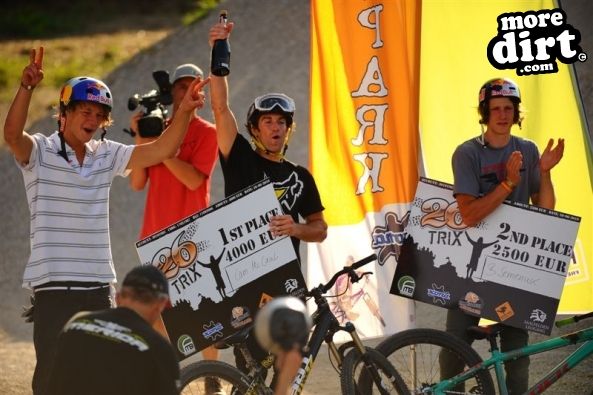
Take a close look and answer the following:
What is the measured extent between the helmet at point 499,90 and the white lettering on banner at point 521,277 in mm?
1010

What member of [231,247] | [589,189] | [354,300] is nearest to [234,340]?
[231,247]

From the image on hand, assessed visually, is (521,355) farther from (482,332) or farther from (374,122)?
(374,122)

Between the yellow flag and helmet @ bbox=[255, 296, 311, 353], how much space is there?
332 centimetres

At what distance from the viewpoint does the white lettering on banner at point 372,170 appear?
24.4ft

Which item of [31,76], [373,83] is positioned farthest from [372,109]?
[31,76]

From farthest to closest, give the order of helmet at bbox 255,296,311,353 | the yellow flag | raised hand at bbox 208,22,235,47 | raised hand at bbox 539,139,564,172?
1. the yellow flag
2. raised hand at bbox 539,139,564,172
3. raised hand at bbox 208,22,235,47
4. helmet at bbox 255,296,311,353

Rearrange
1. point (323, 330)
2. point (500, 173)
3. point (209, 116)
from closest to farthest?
point (323, 330) → point (500, 173) → point (209, 116)

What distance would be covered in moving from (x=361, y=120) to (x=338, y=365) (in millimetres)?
1766

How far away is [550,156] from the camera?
7.02 meters

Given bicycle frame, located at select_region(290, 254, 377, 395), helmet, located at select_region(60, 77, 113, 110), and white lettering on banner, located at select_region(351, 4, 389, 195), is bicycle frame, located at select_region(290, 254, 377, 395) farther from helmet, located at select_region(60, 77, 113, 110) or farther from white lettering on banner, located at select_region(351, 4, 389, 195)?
helmet, located at select_region(60, 77, 113, 110)

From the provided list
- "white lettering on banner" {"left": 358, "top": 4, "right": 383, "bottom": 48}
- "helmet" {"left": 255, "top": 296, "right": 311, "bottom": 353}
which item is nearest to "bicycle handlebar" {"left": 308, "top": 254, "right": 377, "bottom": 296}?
"white lettering on banner" {"left": 358, "top": 4, "right": 383, "bottom": 48}

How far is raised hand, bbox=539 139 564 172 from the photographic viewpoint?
702 centimetres

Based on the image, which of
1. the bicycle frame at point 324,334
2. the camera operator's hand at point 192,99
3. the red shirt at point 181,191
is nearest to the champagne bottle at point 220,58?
the camera operator's hand at point 192,99

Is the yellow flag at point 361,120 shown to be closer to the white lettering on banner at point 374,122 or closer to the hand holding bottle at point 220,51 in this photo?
the white lettering on banner at point 374,122
